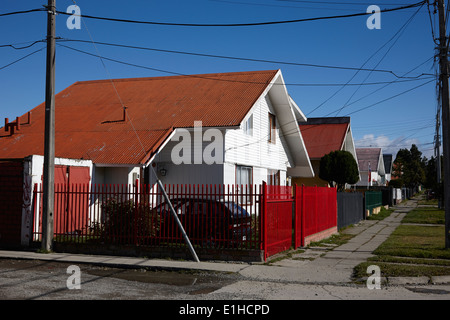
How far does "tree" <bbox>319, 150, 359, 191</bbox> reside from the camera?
29.4 metres

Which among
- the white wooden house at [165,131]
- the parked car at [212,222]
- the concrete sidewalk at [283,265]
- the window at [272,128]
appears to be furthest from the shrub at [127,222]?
the window at [272,128]

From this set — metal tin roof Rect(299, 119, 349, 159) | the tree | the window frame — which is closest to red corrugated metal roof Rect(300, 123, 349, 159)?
metal tin roof Rect(299, 119, 349, 159)

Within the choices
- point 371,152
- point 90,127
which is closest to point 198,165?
point 90,127

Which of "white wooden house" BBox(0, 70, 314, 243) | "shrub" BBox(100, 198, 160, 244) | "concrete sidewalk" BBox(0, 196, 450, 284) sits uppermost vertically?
"white wooden house" BBox(0, 70, 314, 243)

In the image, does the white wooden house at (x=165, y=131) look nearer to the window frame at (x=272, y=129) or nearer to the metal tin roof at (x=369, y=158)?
the window frame at (x=272, y=129)

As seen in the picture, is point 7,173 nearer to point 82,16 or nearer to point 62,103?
point 82,16

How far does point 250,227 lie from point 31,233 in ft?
21.2

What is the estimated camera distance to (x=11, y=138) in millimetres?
21609

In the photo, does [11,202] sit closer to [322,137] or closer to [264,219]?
[264,219]

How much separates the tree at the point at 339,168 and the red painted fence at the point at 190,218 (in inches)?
578

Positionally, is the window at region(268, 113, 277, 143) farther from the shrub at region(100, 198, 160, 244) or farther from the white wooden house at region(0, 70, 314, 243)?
the shrub at region(100, 198, 160, 244)

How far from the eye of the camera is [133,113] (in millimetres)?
21406

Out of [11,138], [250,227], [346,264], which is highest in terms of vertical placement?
[11,138]

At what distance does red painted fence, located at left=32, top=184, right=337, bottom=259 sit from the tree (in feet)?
48.1
